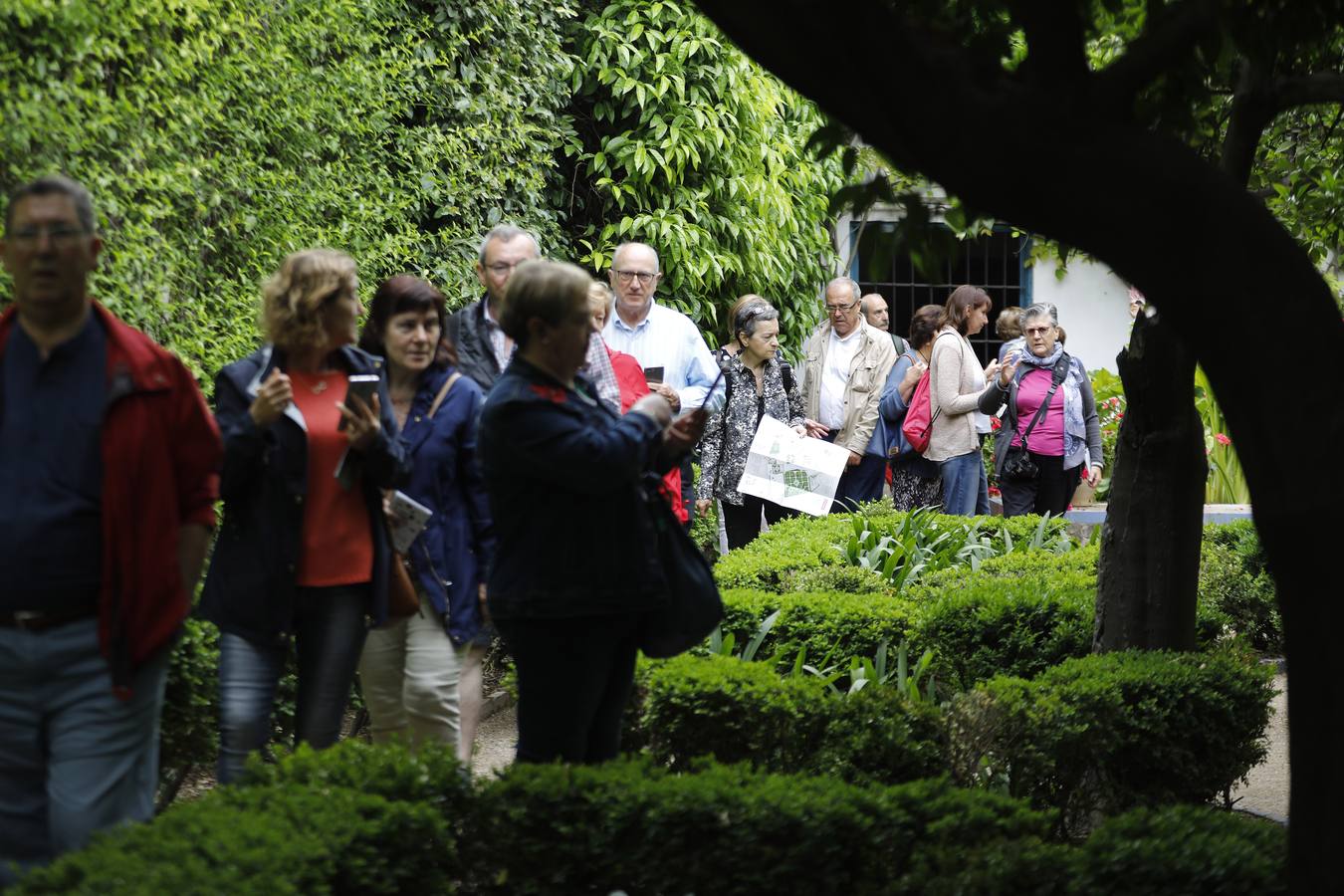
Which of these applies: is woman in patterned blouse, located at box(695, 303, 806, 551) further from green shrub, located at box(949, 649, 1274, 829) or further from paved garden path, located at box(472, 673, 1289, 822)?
green shrub, located at box(949, 649, 1274, 829)

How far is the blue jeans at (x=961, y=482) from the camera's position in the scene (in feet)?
38.4

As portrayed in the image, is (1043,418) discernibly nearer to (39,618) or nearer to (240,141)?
(240,141)

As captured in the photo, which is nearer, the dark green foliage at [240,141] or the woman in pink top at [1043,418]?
the dark green foliage at [240,141]

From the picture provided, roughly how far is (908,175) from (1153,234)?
71cm

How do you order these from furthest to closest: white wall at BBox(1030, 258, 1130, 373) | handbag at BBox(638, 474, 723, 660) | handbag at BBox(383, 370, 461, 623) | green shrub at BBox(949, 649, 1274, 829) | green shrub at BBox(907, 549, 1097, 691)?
white wall at BBox(1030, 258, 1130, 373), green shrub at BBox(907, 549, 1097, 691), green shrub at BBox(949, 649, 1274, 829), handbag at BBox(383, 370, 461, 623), handbag at BBox(638, 474, 723, 660)

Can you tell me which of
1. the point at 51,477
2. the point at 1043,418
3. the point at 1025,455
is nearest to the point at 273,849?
the point at 51,477

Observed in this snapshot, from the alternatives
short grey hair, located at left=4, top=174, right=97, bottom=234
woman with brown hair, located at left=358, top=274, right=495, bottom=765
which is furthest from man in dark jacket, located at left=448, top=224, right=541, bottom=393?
short grey hair, located at left=4, top=174, right=97, bottom=234

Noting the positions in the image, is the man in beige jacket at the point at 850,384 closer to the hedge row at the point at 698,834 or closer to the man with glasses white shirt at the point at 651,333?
the man with glasses white shirt at the point at 651,333

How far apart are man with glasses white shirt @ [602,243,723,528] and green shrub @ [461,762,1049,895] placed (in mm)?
3963

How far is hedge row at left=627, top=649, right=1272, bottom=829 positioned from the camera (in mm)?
5383

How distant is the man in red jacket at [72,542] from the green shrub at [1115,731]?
9.56 ft

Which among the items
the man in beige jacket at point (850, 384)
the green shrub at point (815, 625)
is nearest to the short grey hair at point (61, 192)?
the green shrub at point (815, 625)

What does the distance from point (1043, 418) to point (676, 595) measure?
7.38m

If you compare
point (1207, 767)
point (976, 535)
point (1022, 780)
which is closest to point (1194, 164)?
point (1022, 780)
